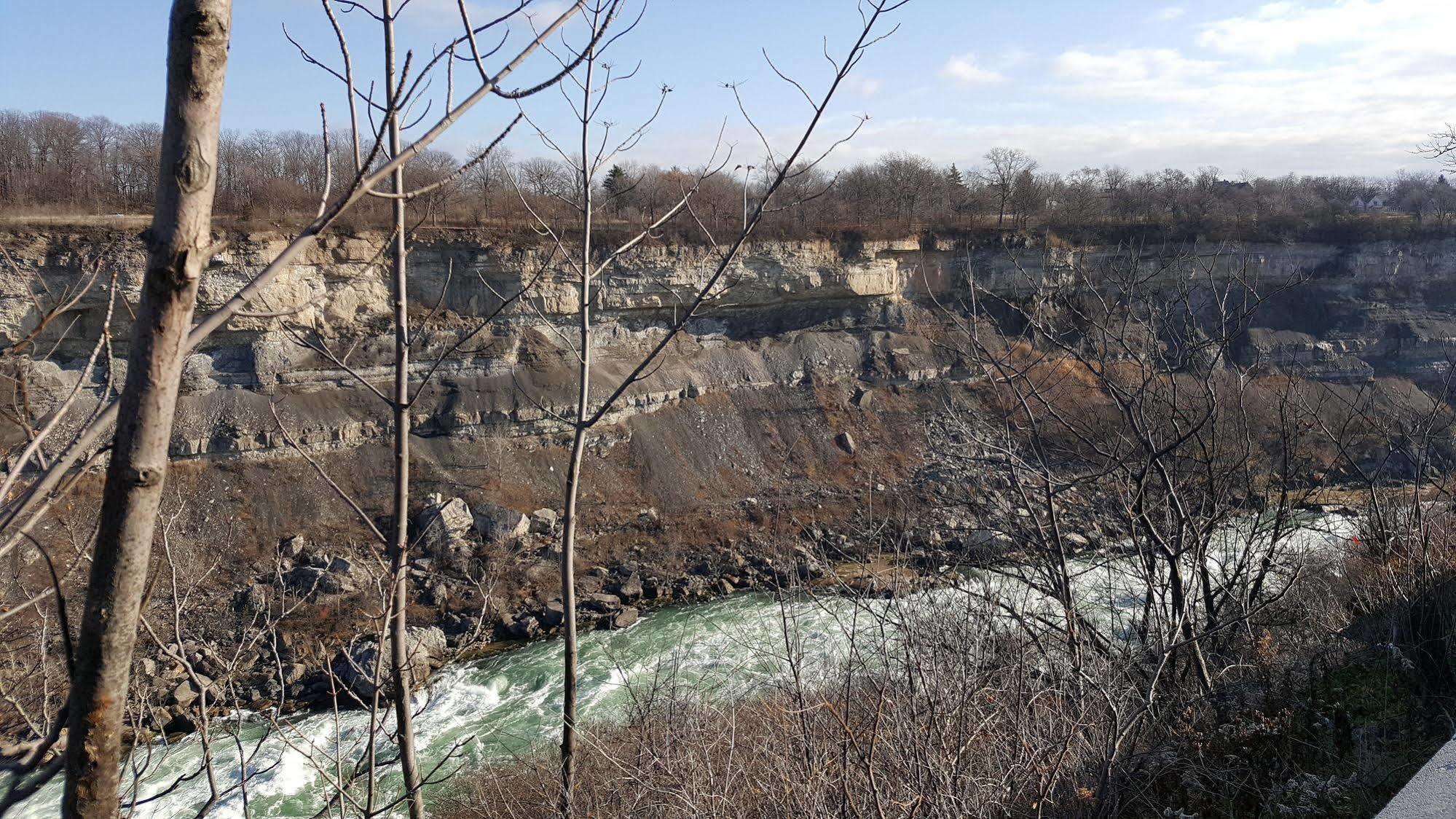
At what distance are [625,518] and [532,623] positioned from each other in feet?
17.4

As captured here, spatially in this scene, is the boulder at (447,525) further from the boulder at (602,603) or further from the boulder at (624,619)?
the boulder at (624,619)

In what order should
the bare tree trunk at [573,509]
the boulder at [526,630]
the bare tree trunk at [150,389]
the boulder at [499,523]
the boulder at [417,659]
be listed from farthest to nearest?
the boulder at [499,523], the boulder at [526,630], the boulder at [417,659], the bare tree trunk at [573,509], the bare tree trunk at [150,389]

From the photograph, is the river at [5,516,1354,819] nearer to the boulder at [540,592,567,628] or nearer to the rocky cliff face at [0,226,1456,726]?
the boulder at [540,592,567,628]

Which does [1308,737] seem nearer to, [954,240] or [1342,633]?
[1342,633]

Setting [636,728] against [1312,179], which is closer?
[636,728]

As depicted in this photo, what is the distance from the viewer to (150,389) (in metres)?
1.26

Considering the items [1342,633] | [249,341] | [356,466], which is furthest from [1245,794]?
[249,341]

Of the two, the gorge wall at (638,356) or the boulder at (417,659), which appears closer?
the boulder at (417,659)

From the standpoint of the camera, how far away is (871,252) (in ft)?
93.8

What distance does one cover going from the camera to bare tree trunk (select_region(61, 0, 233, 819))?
1.24 m

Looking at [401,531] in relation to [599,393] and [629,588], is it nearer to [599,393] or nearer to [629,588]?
[629,588]

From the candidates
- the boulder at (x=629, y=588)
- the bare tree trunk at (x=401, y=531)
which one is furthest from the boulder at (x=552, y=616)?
the bare tree trunk at (x=401, y=531)

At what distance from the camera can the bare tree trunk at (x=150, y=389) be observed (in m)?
1.24

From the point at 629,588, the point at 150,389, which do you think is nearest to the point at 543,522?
the point at 629,588
